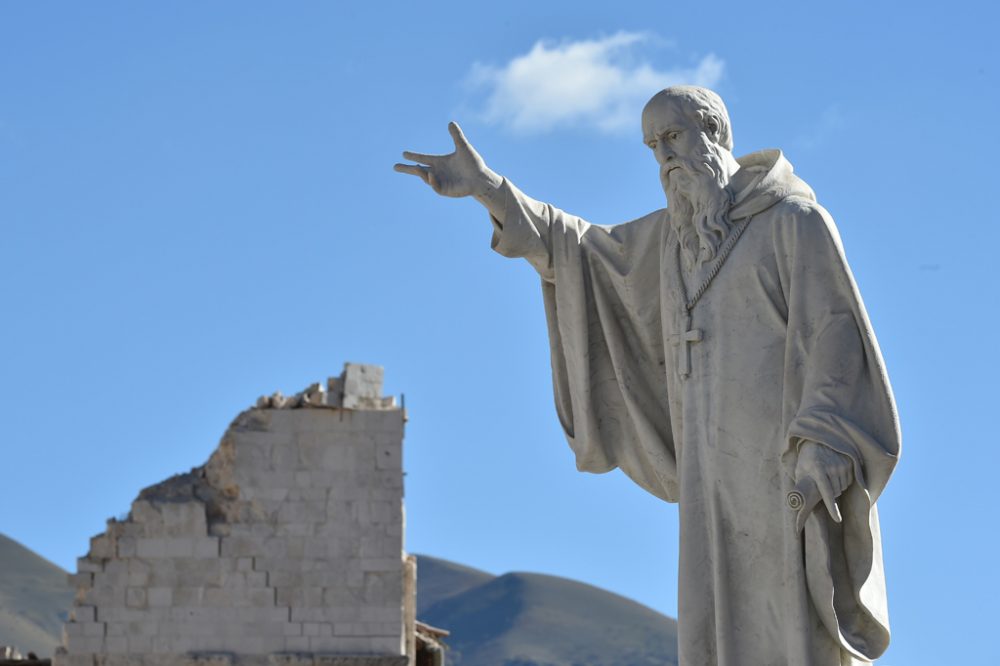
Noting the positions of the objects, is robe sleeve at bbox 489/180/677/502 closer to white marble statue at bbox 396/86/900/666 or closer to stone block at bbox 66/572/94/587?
white marble statue at bbox 396/86/900/666

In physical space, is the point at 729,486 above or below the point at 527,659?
below

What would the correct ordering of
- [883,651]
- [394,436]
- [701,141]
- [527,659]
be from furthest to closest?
[527,659] → [394,436] → [701,141] → [883,651]

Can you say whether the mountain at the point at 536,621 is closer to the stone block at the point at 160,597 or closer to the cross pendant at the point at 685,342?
the stone block at the point at 160,597

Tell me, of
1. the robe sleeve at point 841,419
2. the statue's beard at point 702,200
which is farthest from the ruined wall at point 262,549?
the robe sleeve at point 841,419

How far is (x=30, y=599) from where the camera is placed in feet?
181

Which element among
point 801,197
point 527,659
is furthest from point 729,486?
point 527,659

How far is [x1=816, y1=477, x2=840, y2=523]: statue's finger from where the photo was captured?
659cm

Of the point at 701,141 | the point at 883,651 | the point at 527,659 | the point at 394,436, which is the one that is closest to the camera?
the point at 883,651

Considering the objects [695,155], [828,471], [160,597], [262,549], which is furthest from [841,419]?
[160,597]

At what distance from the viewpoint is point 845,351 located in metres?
6.75

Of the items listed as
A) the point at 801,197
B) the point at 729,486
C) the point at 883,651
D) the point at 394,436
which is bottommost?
the point at 883,651

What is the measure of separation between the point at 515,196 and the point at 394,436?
18384mm

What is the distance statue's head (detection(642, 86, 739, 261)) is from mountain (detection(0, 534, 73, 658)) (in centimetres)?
4363

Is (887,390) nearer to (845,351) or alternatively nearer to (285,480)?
(845,351)
